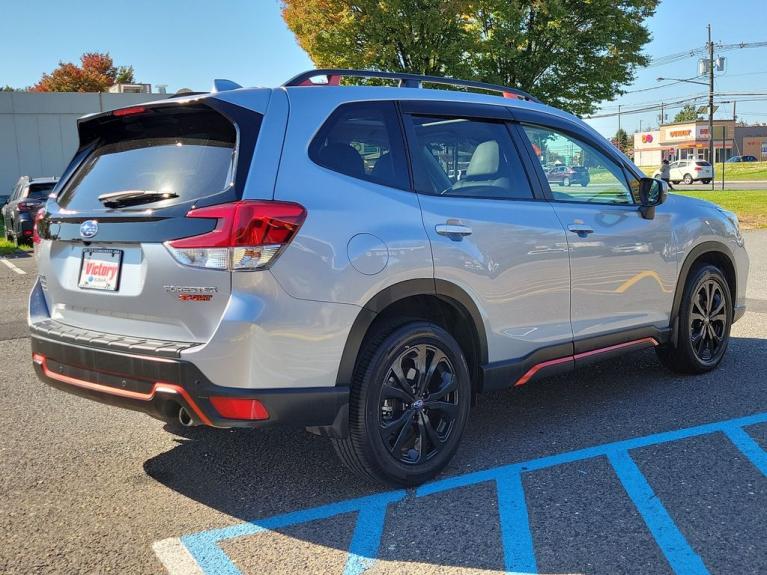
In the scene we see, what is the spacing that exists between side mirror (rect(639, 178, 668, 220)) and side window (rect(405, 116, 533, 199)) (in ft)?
3.50

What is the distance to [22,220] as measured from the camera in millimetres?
16219

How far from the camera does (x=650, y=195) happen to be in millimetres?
5070

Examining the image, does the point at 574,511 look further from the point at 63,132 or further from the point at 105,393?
the point at 63,132

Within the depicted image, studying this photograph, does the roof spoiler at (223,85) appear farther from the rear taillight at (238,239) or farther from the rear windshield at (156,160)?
the rear taillight at (238,239)

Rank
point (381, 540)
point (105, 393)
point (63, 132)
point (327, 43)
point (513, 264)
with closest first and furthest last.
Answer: point (381, 540) → point (105, 393) → point (513, 264) → point (327, 43) → point (63, 132)

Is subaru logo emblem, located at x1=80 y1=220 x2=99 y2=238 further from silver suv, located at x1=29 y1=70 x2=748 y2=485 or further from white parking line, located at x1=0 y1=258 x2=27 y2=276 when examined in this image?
white parking line, located at x1=0 y1=258 x2=27 y2=276

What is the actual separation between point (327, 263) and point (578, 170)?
7.29ft

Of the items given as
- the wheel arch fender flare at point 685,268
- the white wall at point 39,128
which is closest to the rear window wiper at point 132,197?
Answer: the wheel arch fender flare at point 685,268

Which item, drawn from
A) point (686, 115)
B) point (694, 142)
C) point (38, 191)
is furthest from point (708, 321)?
point (686, 115)

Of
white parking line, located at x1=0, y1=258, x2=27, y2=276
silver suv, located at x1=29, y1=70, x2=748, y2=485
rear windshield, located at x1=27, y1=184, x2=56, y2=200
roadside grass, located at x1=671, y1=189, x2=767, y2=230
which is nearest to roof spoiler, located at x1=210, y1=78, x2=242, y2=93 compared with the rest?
silver suv, located at x1=29, y1=70, x2=748, y2=485

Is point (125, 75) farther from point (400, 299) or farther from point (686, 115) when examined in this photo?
point (686, 115)

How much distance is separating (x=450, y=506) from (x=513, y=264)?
130 centimetres

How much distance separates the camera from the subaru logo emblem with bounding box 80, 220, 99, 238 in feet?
11.6

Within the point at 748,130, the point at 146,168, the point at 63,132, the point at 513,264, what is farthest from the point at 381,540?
the point at 748,130
